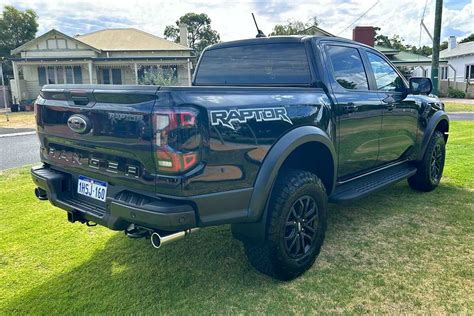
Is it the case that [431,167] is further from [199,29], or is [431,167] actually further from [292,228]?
[199,29]

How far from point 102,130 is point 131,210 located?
0.60 meters

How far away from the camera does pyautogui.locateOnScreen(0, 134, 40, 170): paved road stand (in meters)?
7.88

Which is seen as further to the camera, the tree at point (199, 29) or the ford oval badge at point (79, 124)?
the tree at point (199, 29)

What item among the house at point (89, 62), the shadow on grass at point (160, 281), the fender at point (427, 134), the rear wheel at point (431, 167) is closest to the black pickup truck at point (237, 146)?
the shadow on grass at point (160, 281)

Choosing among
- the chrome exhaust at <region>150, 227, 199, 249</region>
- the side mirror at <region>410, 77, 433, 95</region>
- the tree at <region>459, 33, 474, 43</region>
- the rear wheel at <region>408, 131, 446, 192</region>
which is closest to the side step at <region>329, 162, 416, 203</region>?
the rear wheel at <region>408, 131, 446, 192</region>

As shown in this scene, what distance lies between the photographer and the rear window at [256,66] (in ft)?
11.9

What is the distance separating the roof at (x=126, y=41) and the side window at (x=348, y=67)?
26549 mm

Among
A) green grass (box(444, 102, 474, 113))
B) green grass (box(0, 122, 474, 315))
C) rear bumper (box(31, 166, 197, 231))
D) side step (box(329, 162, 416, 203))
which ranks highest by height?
rear bumper (box(31, 166, 197, 231))

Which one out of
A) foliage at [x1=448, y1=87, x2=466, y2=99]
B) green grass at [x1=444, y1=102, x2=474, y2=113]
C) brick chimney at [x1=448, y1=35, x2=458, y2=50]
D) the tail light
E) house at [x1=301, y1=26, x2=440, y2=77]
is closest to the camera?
the tail light

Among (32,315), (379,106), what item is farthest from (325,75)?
(32,315)

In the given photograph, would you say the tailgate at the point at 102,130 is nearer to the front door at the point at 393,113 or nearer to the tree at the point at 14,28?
the front door at the point at 393,113

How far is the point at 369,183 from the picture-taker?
164 inches

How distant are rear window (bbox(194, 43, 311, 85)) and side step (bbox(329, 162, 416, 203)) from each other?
1.11 metres

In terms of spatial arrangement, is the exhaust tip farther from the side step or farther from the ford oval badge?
the side step
